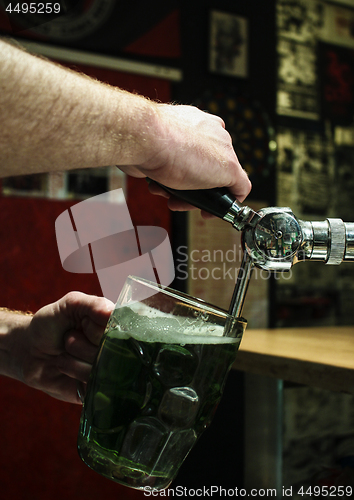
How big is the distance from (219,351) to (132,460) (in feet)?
0.45

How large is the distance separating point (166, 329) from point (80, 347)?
0.18 m

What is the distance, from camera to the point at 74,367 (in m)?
Result: 0.60

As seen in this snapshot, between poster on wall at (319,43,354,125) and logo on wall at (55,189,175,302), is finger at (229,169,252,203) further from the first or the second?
poster on wall at (319,43,354,125)

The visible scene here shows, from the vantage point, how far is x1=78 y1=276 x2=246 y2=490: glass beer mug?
0.46 meters

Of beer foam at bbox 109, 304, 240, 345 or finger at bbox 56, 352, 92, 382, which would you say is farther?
finger at bbox 56, 352, 92, 382

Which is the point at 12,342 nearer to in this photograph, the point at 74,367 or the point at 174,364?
the point at 74,367

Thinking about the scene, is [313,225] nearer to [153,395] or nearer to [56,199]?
[153,395]

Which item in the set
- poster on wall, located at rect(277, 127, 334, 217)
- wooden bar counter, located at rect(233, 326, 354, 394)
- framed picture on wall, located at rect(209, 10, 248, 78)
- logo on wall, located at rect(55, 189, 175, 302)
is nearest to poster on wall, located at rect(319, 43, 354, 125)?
poster on wall, located at rect(277, 127, 334, 217)

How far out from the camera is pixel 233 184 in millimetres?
550

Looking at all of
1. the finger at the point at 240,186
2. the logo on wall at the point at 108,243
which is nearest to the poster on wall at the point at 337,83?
the logo on wall at the point at 108,243

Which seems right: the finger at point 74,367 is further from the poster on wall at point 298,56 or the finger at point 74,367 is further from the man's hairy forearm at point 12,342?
the poster on wall at point 298,56

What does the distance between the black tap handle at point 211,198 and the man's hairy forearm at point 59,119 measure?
8cm

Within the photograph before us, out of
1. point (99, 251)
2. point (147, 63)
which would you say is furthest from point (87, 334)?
point (147, 63)

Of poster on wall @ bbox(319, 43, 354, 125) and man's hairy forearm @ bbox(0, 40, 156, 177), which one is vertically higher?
poster on wall @ bbox(319, 43, 354, 125)
